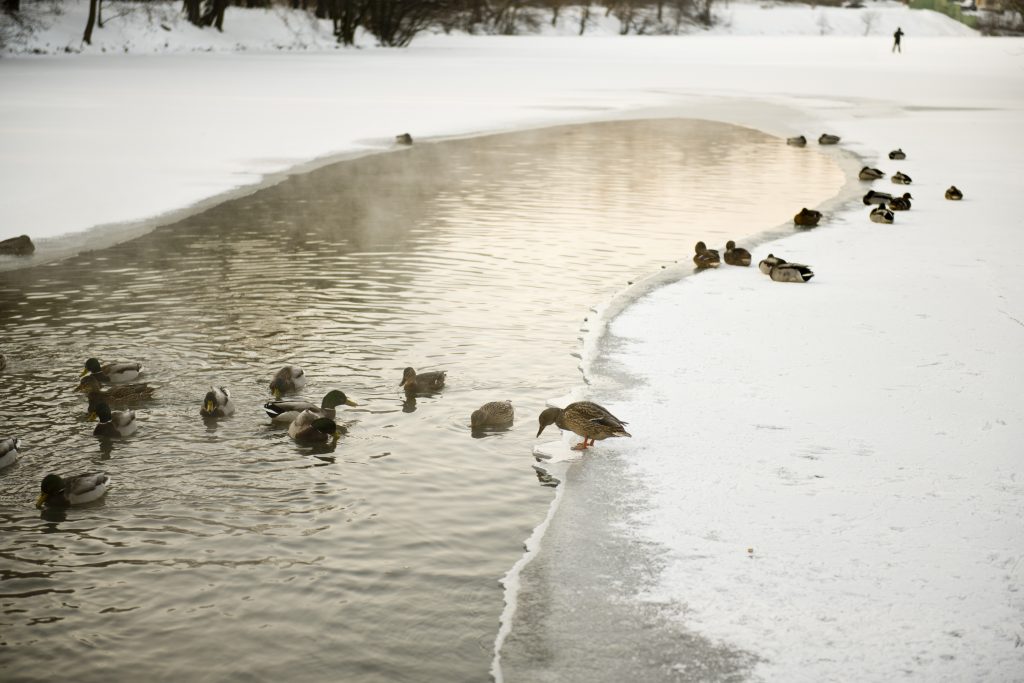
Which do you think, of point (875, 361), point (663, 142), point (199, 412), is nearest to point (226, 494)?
point (199, 412)

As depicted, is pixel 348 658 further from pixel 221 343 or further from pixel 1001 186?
pixel 1001 186

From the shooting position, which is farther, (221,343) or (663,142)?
(663,142)

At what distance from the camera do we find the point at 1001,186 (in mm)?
17344

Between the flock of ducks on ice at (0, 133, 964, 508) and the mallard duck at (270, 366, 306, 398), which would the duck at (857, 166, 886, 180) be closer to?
the flock of ducks on ice at (0, 133, 964, 508)

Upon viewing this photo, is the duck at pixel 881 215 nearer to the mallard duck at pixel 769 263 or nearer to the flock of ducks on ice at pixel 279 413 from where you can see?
the mallard duck at pixel 769 263

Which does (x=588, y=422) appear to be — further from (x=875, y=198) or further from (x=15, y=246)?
(x=875, y=198)

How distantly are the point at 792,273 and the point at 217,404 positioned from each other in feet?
20.2

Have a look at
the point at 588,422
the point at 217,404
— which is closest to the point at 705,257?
the point at 588,422

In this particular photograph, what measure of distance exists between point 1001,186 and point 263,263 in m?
12.1

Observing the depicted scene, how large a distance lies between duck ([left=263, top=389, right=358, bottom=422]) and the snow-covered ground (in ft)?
6.13

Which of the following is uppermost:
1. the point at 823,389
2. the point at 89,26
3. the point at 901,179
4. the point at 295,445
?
the point at 89,26

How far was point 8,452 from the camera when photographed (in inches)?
249

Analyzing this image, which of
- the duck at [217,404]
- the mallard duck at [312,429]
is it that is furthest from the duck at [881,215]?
the duck at [217,404]

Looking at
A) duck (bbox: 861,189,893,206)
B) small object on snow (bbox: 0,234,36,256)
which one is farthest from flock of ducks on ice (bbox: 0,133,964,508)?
duck (bbox: 861,189,893,206)
